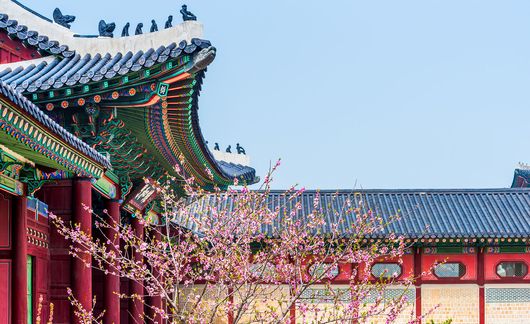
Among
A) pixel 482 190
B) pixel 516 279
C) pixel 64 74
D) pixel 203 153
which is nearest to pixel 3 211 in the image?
pixel 64 74

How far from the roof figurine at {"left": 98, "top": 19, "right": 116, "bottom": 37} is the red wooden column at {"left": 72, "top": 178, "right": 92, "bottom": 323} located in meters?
1.86

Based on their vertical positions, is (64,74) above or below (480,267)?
above

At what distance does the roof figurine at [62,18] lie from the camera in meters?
12.4

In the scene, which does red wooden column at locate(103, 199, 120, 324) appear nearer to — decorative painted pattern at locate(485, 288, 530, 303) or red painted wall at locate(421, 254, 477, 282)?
red painted wall at locate(421, 254, 477, 282)

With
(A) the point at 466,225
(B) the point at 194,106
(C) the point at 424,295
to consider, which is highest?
(B) the point at 194,106

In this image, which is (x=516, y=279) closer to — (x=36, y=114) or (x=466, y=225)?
(x=466, y=225)

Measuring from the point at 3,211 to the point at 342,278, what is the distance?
1710cm

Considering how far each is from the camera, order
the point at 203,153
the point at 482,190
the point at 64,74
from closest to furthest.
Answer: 1. the point at 64,74
2. the point at 203,153
3. the point at 482,190

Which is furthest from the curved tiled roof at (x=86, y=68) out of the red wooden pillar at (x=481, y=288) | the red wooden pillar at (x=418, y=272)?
the red wooden pillar at (x=481, y=288)

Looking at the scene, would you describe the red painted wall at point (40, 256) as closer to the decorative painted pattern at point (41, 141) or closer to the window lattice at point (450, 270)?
the decorative painted pattern at point (41, 141)

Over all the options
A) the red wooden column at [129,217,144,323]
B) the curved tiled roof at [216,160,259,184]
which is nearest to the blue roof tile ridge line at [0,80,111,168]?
the red wooden column at [129,217,144,323]

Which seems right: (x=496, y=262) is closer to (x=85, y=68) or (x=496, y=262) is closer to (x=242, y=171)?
(x=242, y=171)

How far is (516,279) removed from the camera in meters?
25.5

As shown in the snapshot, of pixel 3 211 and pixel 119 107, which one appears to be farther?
pixel 119 107
